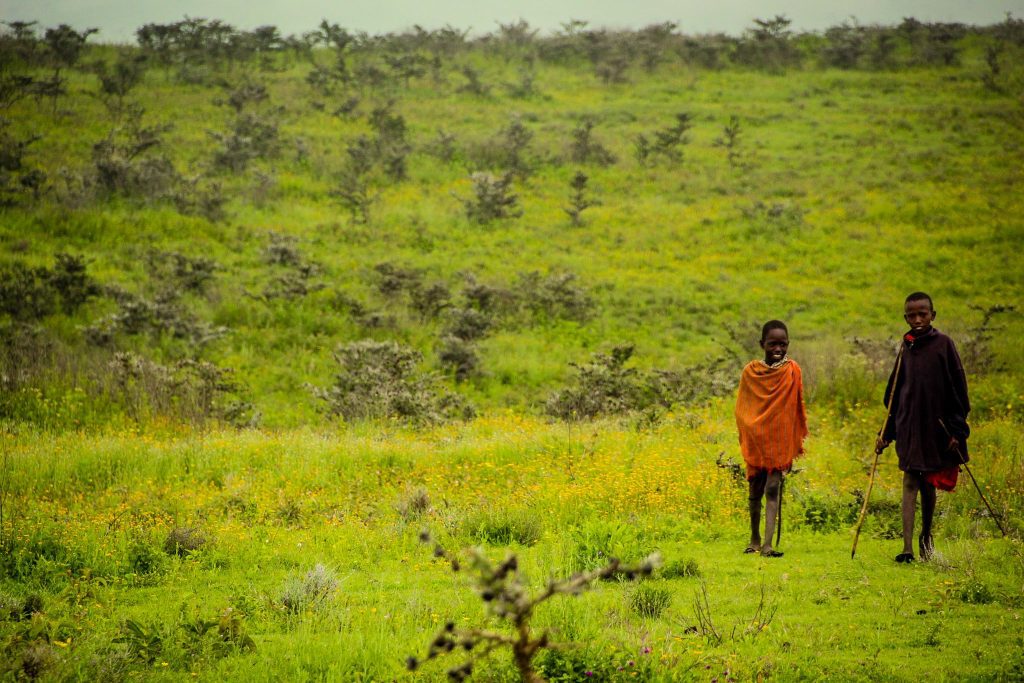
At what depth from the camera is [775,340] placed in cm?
710

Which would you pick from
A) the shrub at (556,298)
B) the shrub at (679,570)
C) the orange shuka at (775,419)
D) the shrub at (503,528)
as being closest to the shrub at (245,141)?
the shrub at (556,298)

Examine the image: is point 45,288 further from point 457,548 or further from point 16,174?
point 457,548

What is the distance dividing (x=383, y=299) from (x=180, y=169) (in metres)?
12.9

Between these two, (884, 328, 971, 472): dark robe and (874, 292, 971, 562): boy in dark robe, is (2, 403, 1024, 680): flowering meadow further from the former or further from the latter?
(884, 328, 971, 472): dark robe

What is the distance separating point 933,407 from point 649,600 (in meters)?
3.42

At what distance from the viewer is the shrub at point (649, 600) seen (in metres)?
5.55

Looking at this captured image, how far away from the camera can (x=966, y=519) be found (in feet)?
26.1

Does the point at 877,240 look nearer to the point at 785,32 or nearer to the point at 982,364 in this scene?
the point at 982,364

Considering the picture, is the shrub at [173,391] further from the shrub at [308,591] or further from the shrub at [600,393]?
the shrub at [308,591]

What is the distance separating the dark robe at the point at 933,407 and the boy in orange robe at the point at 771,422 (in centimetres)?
96

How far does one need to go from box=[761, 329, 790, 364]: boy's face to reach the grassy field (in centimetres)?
192

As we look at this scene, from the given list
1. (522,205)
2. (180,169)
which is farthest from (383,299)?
(180,169)

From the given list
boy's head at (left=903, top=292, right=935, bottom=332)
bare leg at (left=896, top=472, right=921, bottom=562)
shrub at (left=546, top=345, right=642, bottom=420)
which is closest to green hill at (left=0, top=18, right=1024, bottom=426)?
shrub at (left=546, top=345, right=642, bottom=420)

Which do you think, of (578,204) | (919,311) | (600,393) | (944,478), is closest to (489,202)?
(578,204)
